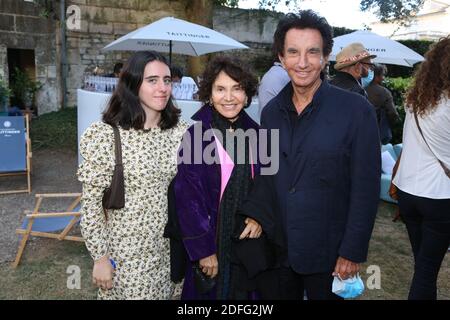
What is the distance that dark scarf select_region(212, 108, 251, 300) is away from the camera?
6.65ft

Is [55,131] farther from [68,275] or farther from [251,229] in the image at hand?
[251,229]

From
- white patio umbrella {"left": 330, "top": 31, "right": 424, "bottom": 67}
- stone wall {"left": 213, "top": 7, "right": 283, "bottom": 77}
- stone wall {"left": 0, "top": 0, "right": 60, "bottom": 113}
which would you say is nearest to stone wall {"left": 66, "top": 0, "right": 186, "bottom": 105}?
stone wall {"left": 0, "top": 0, "right": 60, "bottom": 113}

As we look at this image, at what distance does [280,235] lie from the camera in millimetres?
1991

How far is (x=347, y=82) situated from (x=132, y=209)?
2.76 meters

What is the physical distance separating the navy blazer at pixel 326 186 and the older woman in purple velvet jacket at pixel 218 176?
0.39 feet

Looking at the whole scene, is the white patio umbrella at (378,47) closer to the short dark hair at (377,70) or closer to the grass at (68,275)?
the short dark hair at (377,70)

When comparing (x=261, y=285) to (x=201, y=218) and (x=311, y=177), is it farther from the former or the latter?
(x=311, y=177)

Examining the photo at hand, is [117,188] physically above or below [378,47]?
below

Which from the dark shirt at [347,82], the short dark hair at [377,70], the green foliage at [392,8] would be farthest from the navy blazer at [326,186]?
the green foliage at [392,8]

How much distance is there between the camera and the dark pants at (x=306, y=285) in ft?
6.49

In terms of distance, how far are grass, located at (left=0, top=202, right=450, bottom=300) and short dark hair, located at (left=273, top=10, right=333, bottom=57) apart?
7.72 feet

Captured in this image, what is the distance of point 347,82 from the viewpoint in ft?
13.3

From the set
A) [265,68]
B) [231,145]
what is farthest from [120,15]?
[231,145]

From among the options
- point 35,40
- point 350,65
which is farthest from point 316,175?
point 35,40
